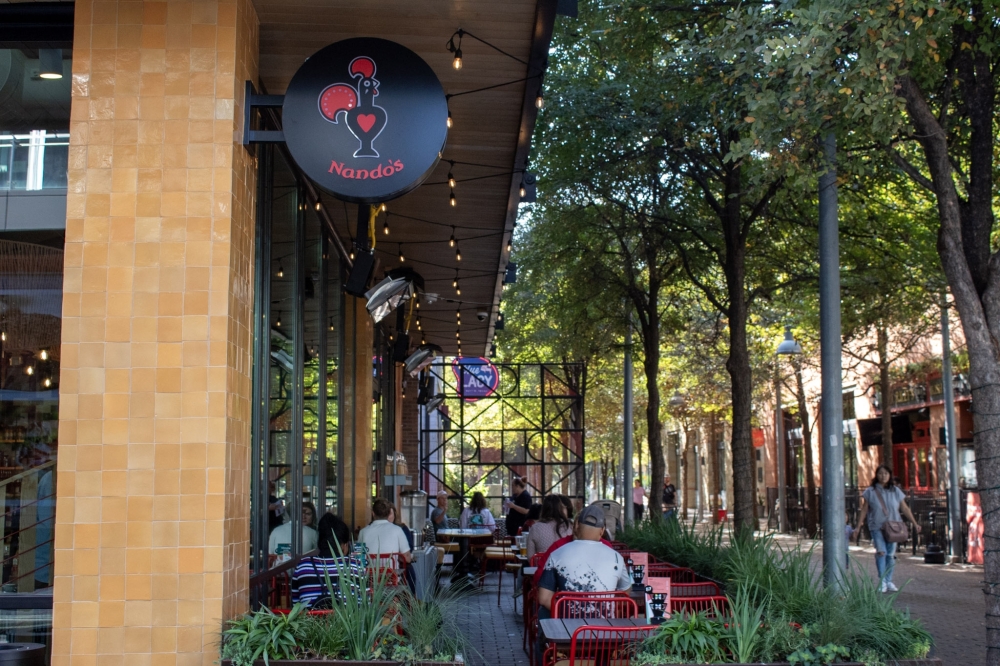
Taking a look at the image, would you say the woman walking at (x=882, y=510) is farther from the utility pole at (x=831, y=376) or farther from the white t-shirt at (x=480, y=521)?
the white t-shirt at (x=480, y=521)

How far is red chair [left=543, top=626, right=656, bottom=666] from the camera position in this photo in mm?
6219

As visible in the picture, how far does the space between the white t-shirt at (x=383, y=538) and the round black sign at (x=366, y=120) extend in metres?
5.12

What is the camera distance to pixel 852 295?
57.8ft

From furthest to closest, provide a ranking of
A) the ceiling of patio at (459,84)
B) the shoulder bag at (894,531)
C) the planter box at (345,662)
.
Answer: the shoulder bag at (894,531)
the ceiling of patio at (459,84)
the planter box at (345,662)

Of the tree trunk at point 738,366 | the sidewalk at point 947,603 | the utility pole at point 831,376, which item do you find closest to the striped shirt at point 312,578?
the sidewalk at point 947,603

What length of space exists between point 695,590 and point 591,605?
1753 millimetres

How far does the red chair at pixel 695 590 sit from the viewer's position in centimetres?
873

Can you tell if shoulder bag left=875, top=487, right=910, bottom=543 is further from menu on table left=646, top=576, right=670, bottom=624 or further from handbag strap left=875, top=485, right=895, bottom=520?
menu on table left=646, top=576, right=670, bottom=624

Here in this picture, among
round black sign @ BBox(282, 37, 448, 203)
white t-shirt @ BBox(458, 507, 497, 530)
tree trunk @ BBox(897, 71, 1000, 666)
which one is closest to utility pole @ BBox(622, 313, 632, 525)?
white t-shirt @ BBox(458, 507, 497, 530)

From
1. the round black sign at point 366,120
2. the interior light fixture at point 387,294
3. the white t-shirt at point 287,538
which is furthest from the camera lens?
the interior light fixture at point 387,294

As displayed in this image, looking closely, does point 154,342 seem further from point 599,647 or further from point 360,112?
point 599,647

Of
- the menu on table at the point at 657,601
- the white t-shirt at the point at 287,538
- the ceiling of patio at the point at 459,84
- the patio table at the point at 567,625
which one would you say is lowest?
the patio table at the point at 567,625

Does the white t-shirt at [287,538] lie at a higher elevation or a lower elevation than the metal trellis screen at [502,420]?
lower

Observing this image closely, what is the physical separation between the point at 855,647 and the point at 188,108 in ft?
16.8
